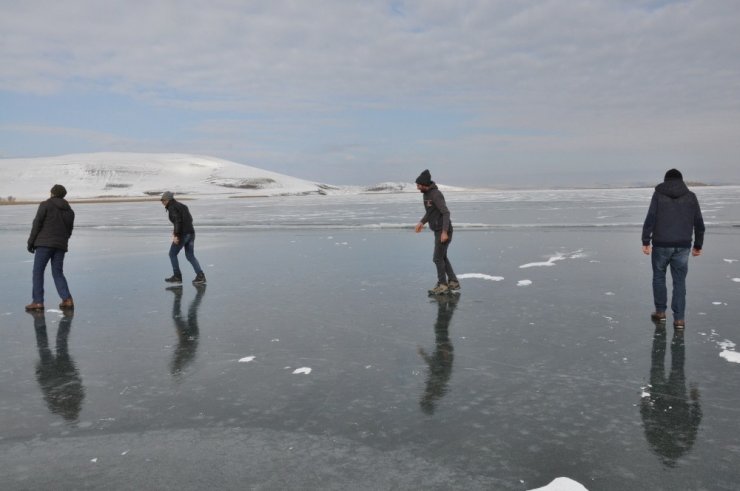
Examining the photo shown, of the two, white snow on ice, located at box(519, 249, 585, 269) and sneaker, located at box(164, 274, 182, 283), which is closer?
sneaker, located at box(164, 274, 182, 283)

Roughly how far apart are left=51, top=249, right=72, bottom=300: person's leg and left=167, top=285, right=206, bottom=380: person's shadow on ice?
1537 millimetres

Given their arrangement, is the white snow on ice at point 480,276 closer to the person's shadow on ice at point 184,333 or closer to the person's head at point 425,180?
the person's head at point 425,180

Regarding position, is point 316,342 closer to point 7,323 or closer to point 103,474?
point 103,474

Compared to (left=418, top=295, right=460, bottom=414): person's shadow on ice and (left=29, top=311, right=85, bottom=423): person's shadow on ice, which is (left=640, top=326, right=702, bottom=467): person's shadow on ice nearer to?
(left=418, top=295, right=460, bottom=414): person's shadow on ice

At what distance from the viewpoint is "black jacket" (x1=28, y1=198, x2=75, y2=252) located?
28.5 feet

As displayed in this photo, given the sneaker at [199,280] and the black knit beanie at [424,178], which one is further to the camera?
the sneaker at [199,280]

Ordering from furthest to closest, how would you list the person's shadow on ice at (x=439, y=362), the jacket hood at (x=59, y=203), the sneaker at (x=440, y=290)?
the sneaker at (x=440, y=290) → the jacket hood at (x=59, y=203) → the person's shadow on ice at (x=439, y=362)

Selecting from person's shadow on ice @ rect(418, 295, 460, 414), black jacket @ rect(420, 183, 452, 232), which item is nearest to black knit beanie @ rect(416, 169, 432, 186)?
black jacket @ rect(420, 183, 452, 232)

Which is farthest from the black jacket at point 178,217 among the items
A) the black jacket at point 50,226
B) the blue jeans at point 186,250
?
the black jacket at point 50,226

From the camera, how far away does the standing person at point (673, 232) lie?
23.3 ft

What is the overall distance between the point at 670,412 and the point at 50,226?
8404 mm

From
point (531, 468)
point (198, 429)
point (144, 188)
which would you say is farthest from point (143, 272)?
point (144, 188)

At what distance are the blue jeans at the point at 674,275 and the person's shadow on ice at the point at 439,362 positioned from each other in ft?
8.60

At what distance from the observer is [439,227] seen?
959 cm
